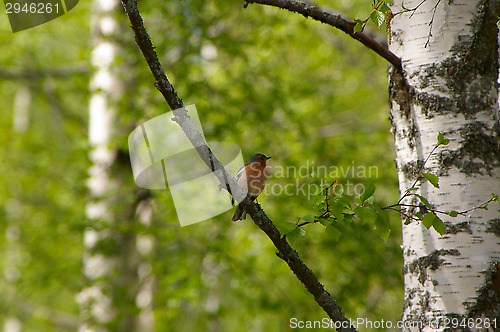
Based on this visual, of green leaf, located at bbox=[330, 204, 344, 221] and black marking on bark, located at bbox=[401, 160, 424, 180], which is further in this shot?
black marking on bark, located at bbox=[401, 160, 424, 180]

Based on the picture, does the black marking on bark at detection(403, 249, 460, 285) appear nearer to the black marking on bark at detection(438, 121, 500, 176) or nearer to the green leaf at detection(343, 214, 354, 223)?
the black marking on bark at detection(438, 121, 500, 176)

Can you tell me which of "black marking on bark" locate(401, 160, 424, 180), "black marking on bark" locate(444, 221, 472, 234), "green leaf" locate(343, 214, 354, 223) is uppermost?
"black marking on bark" locate(401, 160, 424, 180)

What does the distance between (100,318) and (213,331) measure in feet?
9.62

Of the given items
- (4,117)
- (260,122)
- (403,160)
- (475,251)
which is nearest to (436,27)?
(403,160)

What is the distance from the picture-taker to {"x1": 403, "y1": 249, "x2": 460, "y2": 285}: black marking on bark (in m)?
2.05

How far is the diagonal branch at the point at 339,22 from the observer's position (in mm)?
2275

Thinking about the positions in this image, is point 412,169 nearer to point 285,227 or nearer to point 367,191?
point 367,191

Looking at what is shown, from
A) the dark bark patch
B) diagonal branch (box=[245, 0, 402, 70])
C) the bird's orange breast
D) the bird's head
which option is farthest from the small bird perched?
the dark bark patch

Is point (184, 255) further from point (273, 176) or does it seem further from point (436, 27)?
point (436, 27)

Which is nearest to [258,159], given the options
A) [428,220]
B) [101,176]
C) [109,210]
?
[428,220]

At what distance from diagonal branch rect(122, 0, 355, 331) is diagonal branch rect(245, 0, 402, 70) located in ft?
2.57

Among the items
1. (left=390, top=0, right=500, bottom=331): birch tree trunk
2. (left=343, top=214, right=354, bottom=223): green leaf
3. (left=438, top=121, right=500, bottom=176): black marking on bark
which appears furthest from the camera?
(left=438, top=121, right=500, bottom=176): black marking on bark

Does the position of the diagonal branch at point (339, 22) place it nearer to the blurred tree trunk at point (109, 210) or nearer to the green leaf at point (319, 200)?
the green leaf at point (319, 200)

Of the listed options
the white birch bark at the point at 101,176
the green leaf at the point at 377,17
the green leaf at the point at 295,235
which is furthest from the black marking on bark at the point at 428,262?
the white birch bark at the point at 101,176
